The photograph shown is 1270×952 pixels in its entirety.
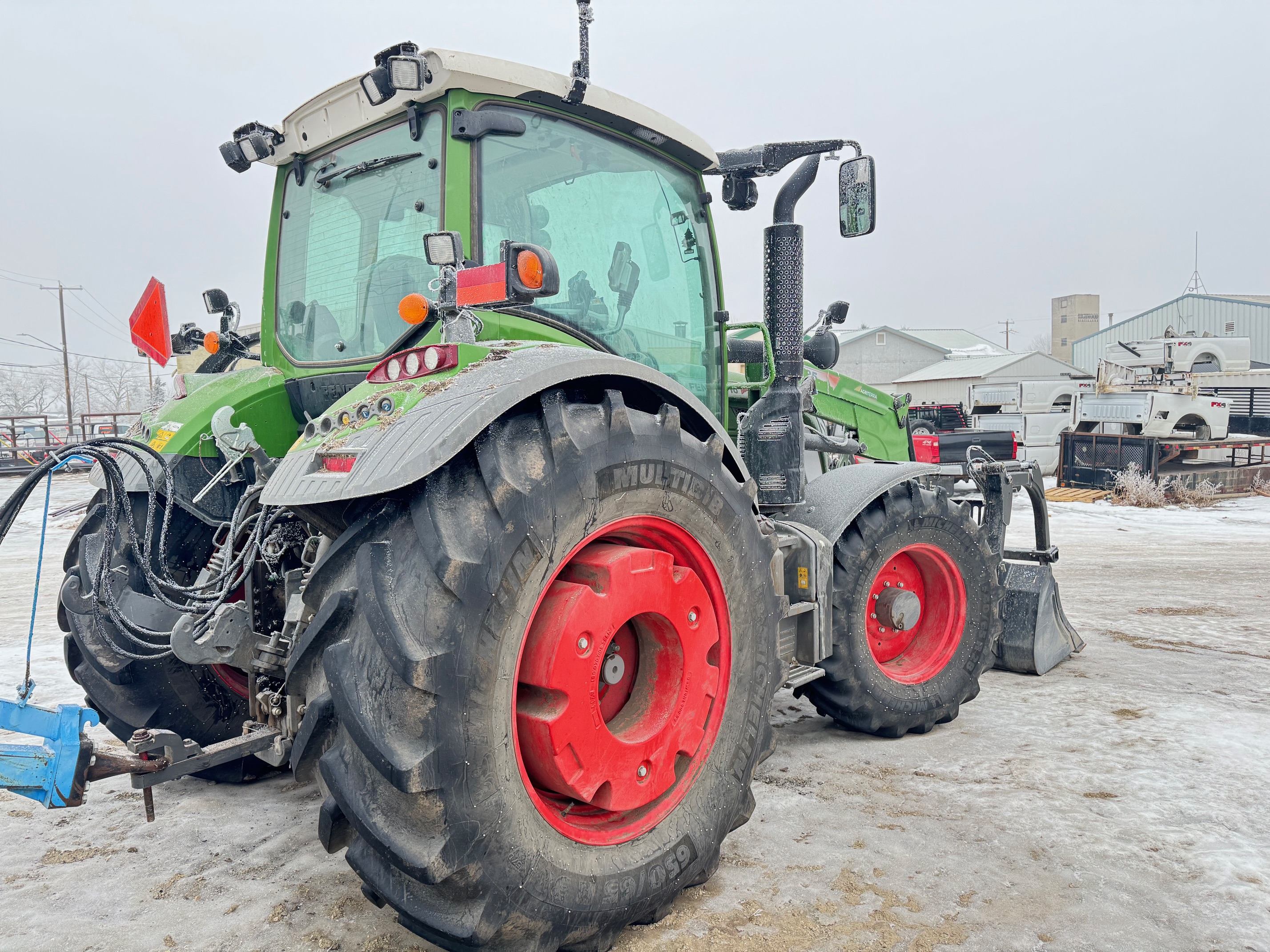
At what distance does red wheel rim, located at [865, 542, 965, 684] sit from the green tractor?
2 cm

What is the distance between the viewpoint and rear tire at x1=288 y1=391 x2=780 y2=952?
1.92 m

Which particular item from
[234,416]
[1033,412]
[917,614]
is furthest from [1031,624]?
[1033,412]

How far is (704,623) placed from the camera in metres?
Answer: 2.57

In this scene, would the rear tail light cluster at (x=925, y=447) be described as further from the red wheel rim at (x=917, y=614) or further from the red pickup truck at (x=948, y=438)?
the red wheel rim at (x=917, y=614)

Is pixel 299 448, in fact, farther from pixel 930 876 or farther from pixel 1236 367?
pixel 1236 367

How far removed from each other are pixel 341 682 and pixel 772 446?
7.60 ft

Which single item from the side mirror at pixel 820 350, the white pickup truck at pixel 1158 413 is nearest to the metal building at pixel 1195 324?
the white pickup truck at pixel 1158 413

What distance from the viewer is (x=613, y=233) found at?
3240 millimetres

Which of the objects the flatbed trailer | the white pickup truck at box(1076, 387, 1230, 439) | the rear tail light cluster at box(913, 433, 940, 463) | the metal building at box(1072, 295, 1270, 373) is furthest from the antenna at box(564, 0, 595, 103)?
the metal building at box(1072, 295, 1270, 373)

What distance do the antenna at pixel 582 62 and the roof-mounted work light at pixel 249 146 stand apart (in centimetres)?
121

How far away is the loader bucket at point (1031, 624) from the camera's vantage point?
489cm

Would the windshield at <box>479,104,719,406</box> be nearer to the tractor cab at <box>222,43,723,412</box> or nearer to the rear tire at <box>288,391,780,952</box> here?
the tractor cab at <box>222,43,723,412</box>

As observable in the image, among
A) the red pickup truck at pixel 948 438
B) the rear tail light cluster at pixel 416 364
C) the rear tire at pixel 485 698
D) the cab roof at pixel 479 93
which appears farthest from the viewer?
the red pickup truck at pixel 948 438

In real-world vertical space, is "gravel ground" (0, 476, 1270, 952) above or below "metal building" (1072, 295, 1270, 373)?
below
